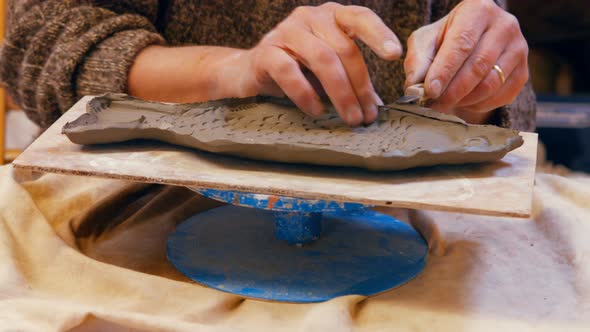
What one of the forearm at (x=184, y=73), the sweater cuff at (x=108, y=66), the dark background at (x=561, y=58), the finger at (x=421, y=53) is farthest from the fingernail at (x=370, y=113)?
the dark background at (x=561, y=58)

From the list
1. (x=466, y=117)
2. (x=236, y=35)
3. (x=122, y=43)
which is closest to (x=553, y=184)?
(x=466, y=117)

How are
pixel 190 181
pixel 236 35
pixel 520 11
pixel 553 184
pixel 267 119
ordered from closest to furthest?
pixel 190 181 → pixel 267 119 → pixel 553 184 → pixel 236 35 → pixel 520 11

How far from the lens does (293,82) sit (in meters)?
0.66

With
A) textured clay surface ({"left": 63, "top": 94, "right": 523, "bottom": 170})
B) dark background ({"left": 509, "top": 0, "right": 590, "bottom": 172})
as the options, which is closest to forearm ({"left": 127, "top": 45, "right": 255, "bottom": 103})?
textured clay surface ({"left": 63, "top": 94, "right": 523, "bottom": 170})

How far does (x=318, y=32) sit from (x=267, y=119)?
116 millimetres

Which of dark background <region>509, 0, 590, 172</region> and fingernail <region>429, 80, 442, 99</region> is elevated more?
fingernail <region>429, 80, 442, 99</region>

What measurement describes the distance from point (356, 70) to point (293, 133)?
0.10m

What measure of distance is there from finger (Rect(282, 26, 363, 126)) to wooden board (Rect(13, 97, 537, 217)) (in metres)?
0.09

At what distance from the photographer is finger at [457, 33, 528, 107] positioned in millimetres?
794

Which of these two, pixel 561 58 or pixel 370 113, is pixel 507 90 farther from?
pixel 561 58

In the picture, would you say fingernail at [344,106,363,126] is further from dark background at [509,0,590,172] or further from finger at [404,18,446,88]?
dark background at [509,0,590,172]

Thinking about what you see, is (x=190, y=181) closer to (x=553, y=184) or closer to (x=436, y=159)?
(x=436, y=159)

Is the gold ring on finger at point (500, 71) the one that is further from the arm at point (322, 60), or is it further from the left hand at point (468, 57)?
the arm at point (322, 60)

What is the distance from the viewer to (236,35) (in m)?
1.08
